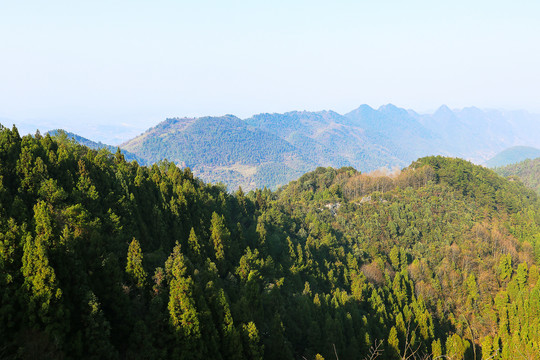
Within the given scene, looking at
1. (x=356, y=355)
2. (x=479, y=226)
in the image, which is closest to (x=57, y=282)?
(x=356, y=355)

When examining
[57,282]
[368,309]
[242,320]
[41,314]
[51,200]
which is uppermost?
[51,200]

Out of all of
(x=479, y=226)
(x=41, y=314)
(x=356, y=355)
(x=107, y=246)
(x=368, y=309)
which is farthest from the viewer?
(x=479, y=226)

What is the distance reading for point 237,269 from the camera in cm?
3972

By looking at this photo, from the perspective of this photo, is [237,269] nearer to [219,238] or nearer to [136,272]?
[219,238]

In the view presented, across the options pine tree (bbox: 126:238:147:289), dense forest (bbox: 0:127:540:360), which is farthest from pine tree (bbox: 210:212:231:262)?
pine tree (bbox: 126:238:147:289)

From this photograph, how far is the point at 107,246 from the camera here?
87.1ft

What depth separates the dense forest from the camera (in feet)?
64.7

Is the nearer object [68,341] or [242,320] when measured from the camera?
[68,341]

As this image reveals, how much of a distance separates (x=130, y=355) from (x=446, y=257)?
70.7 meters

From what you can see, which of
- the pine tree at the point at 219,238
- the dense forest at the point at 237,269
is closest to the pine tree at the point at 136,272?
the dense forest at the point at 237,269

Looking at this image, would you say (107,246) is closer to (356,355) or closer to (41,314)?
(41,314)

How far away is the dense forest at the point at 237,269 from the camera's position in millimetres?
19734

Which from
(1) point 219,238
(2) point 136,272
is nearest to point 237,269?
Result: (1) point 219,238

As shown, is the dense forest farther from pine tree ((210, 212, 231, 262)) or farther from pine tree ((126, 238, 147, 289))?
pine tree ((210, 212, 231, 262))
